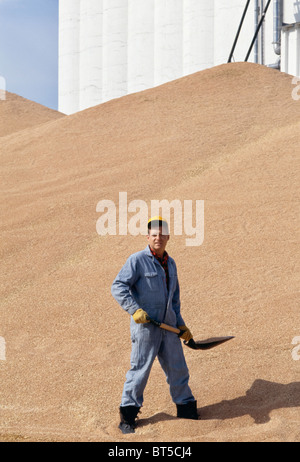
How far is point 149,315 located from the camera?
204 inches

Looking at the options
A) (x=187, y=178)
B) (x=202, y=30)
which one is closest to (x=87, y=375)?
(x=187, y=178)

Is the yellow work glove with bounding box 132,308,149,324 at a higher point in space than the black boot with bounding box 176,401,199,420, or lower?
higher

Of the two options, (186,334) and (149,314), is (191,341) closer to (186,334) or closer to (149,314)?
(186,334)

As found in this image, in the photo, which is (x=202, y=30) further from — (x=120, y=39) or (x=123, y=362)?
(x=123, y=362)

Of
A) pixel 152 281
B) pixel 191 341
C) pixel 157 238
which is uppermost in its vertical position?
pixel 157 238

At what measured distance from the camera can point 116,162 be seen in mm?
13656

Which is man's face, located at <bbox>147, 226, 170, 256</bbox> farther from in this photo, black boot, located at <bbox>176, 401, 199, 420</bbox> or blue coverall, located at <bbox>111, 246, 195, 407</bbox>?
black boot, located at <bbox>176, 401, 199, 420</bbox>

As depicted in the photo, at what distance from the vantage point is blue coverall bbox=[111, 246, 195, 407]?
5.11 m

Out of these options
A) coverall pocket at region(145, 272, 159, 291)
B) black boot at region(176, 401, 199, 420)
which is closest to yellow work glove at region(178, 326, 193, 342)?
coverall pocket at region(145, 272, 159, 291)

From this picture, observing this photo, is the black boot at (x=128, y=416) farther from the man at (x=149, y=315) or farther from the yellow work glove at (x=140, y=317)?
the yellow work glove at (x=140, y=317)

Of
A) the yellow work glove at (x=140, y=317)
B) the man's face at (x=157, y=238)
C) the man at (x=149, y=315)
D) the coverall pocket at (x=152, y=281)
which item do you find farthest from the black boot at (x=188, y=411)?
the man's face at (x=157, y=238)

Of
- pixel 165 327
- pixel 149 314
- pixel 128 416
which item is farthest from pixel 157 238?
pixel 128 416

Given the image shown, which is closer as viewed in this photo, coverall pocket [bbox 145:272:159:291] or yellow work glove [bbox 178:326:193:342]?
coverall pocket [bbox 145:272:159:291]

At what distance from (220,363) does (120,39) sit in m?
26.1
